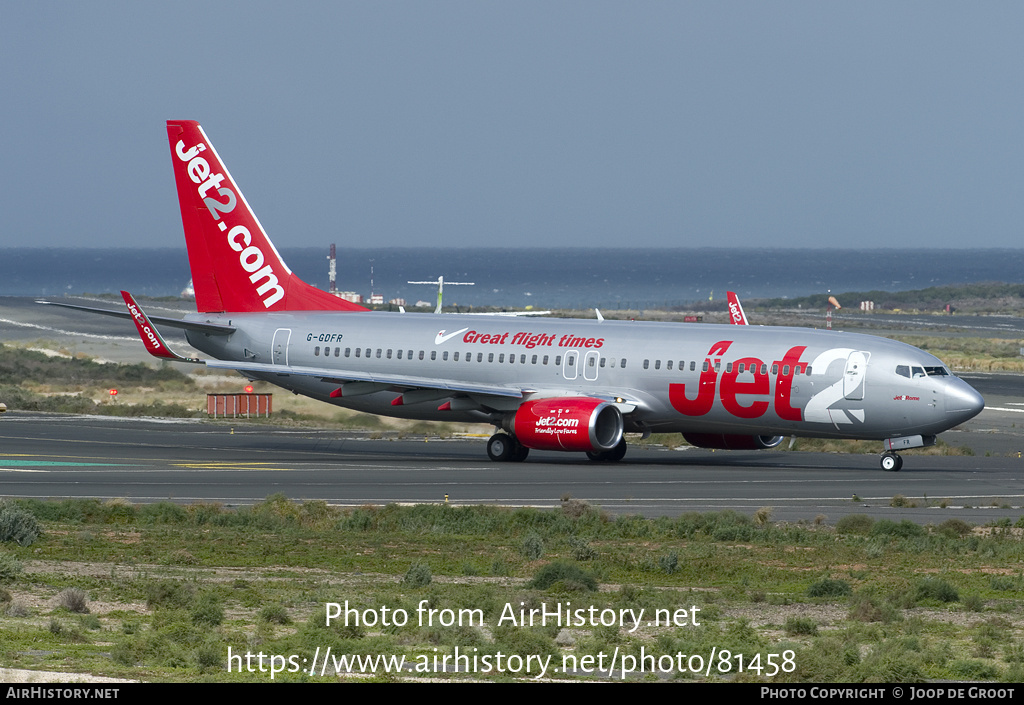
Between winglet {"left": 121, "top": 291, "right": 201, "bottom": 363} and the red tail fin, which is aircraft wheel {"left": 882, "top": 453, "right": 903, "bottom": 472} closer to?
the red tail fin

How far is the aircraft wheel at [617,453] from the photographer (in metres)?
45.6

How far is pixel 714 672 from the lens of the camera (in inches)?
675

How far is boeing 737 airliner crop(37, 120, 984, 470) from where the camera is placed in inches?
1645

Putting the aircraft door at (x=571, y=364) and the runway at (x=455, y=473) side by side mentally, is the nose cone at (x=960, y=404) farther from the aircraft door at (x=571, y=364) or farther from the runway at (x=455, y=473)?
A: the aircraft door at (x=571, y=364)

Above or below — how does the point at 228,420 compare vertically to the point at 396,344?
below

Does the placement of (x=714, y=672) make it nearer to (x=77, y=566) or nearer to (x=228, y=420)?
(x=77, y=566)

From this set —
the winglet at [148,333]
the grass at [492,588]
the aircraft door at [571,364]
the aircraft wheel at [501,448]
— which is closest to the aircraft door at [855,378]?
the aircraft door at [571,364]

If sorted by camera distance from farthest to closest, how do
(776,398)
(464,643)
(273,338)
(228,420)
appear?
(228,420) < (273,338) < (776,398) < (464,643)

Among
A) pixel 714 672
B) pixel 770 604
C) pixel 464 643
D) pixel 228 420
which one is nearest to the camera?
pixel 714 672

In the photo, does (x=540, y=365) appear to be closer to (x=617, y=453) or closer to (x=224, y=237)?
(x=617, y=453)

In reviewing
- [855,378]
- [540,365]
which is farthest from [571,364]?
[855,378]

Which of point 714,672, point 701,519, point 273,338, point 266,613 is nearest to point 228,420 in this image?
point 273,338
